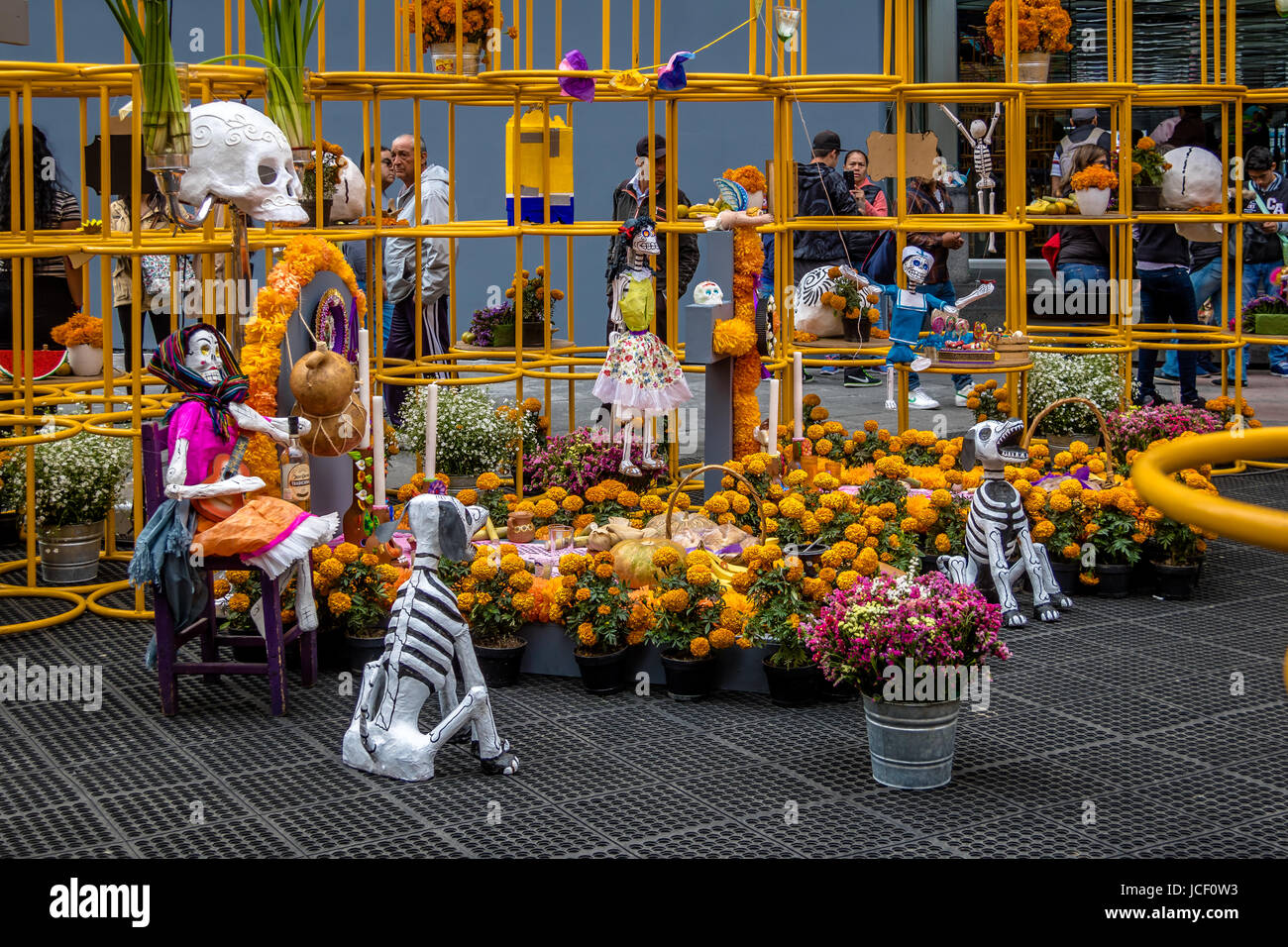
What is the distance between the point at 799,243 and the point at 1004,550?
6.74 metres

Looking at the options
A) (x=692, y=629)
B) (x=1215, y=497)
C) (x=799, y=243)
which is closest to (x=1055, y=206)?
(x=799, y=243)

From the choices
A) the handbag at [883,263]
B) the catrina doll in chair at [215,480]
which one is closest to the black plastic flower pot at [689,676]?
the catrina doll in chair at [215,480]

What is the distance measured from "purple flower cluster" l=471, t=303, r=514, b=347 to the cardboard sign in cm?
241

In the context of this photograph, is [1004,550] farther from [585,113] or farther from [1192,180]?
[585,113]

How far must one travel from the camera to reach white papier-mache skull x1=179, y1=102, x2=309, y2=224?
660 centimetres

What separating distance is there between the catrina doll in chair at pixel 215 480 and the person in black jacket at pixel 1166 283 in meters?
7.25

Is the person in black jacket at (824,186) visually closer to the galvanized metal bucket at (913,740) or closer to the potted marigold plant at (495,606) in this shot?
the potted marigold plant at (495,606)

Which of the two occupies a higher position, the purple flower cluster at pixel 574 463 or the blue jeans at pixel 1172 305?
the blue jeans at pixel 1172 305

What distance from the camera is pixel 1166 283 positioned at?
37.2ft

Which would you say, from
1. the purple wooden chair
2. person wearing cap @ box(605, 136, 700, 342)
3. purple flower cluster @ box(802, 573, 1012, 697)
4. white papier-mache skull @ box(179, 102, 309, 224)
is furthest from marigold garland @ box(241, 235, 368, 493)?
person wearing cap @ box(605, 136, 700, 342)

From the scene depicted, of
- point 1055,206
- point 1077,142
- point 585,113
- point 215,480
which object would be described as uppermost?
point 585,113

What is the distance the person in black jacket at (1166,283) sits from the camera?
11.2m

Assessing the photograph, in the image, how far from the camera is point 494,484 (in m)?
7.40

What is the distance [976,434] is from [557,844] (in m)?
3.64
